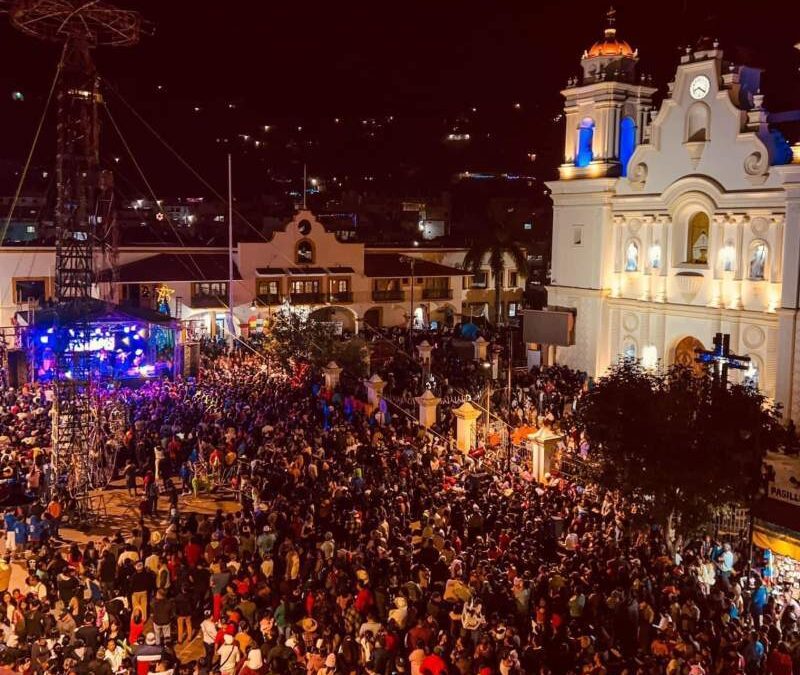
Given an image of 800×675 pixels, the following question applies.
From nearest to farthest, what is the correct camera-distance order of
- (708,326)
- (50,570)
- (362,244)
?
(50,570)
(708,326)
(362,244)

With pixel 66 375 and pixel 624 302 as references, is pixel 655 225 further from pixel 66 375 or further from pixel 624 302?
pixel 66 375

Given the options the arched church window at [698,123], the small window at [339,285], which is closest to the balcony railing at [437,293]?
the small window at [339,285]

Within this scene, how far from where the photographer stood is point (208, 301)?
4447 centimetres

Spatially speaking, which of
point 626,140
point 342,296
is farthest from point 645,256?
point 342,296

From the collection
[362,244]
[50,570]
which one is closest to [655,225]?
[362,244]

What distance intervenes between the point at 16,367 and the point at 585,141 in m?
25.0

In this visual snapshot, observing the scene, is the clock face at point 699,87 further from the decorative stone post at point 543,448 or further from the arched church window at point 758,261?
the decorative stone post at point 543,448

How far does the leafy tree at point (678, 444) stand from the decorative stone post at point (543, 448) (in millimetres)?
→ 3226

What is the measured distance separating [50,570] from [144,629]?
7.88ft

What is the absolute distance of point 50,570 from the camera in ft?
44.5

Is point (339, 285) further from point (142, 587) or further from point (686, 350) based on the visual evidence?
point (142, 587)

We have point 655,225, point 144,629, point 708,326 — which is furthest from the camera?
point 655,225

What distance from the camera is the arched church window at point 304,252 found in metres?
47.4

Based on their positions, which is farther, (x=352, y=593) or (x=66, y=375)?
(x=66, y=375)
